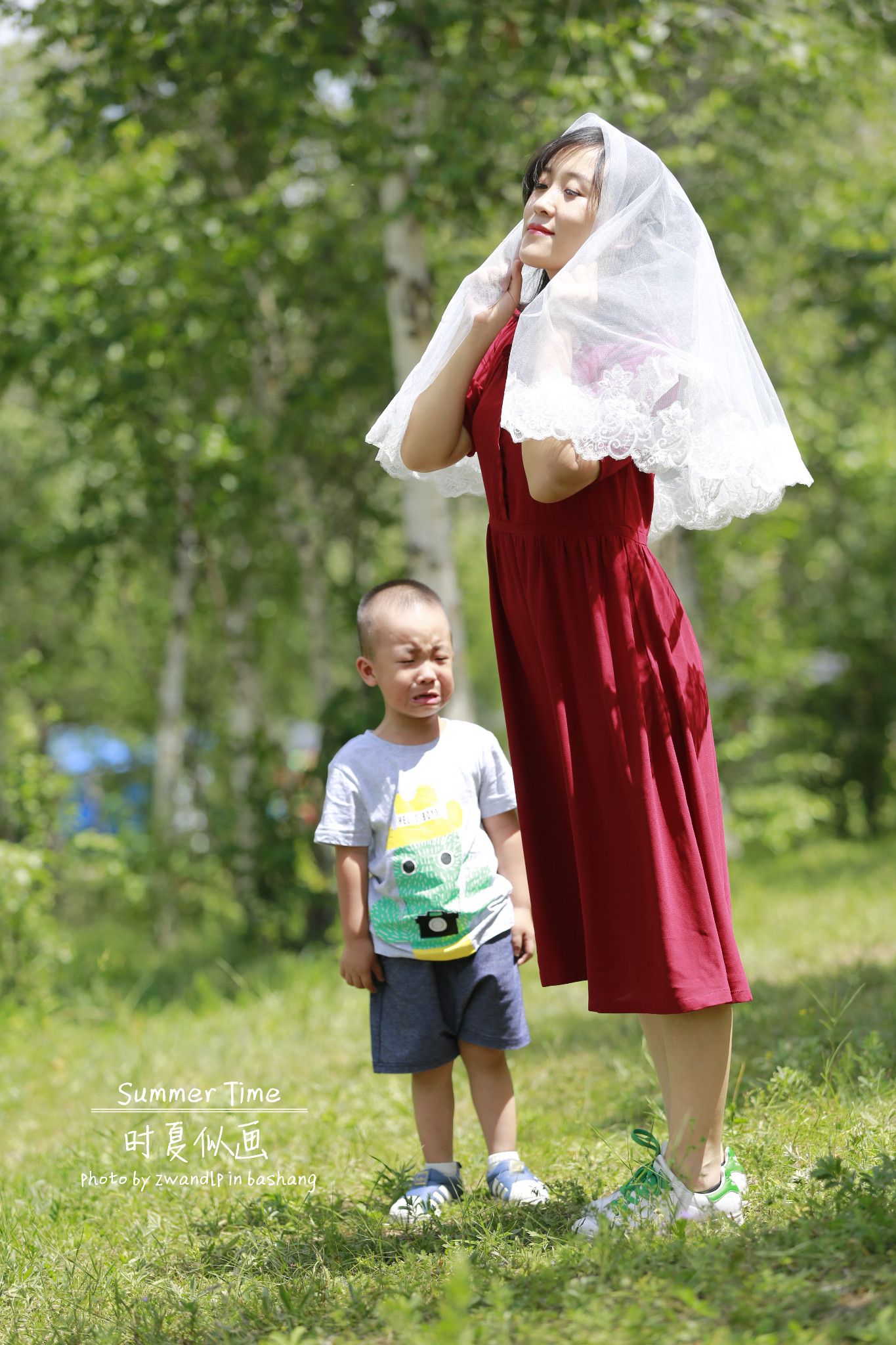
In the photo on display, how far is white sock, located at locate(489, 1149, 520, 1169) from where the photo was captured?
10.3 ft

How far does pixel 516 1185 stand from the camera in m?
3.03

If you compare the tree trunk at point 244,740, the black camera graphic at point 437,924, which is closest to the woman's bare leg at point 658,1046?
the black camera graphic at point 437,924

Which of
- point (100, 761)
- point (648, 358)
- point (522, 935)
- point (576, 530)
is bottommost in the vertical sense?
point (100, 761)

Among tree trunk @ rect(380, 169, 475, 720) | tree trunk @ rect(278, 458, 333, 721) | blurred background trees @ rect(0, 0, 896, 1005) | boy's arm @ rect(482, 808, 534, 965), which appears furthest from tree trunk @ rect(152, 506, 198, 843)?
boy's arm @ rect(482, 808, 534, 965)

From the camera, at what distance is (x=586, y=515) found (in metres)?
2.70

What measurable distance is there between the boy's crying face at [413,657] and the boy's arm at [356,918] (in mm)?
384

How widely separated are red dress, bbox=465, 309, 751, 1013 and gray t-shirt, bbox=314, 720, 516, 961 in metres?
0.34

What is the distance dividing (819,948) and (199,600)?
8818mm

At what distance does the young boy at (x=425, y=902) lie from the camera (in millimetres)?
3113

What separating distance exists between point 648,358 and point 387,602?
0.97 m

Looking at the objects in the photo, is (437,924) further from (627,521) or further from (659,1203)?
(627,521)

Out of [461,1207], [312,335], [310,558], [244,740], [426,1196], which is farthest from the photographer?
[312,335]

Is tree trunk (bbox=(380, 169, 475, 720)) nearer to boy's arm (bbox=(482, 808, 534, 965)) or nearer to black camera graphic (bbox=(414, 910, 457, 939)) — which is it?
boy's arm (bbox=(482, 808, 534, 965))

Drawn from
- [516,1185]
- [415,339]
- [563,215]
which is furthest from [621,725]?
[415,339]
